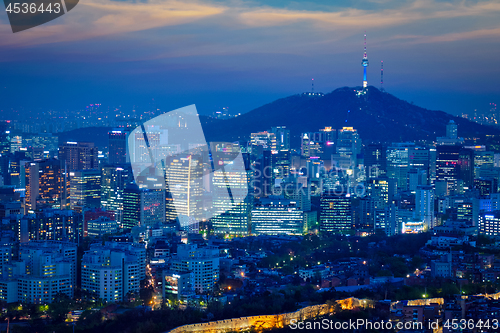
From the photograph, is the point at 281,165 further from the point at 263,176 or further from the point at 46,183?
the point at 46,183

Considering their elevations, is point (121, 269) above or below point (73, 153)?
below

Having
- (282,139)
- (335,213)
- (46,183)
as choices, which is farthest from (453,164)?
(46,183)

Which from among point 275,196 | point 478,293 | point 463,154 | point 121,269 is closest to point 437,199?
point 275,196

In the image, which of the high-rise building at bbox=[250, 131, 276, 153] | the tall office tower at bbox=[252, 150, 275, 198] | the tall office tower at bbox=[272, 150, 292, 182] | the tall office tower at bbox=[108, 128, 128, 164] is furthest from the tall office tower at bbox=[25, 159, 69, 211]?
the high-rise building at bbox=[250, 131, 276, 153]

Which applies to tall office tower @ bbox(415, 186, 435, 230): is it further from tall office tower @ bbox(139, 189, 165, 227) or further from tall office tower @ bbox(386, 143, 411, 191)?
tall office tower @ bbox(139, 189, 165, 227)

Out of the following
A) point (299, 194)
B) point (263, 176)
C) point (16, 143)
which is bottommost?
point (299, 194)

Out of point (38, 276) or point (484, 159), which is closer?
point (38, 276)

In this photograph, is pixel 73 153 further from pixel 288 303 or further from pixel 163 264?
pixel 288 303
